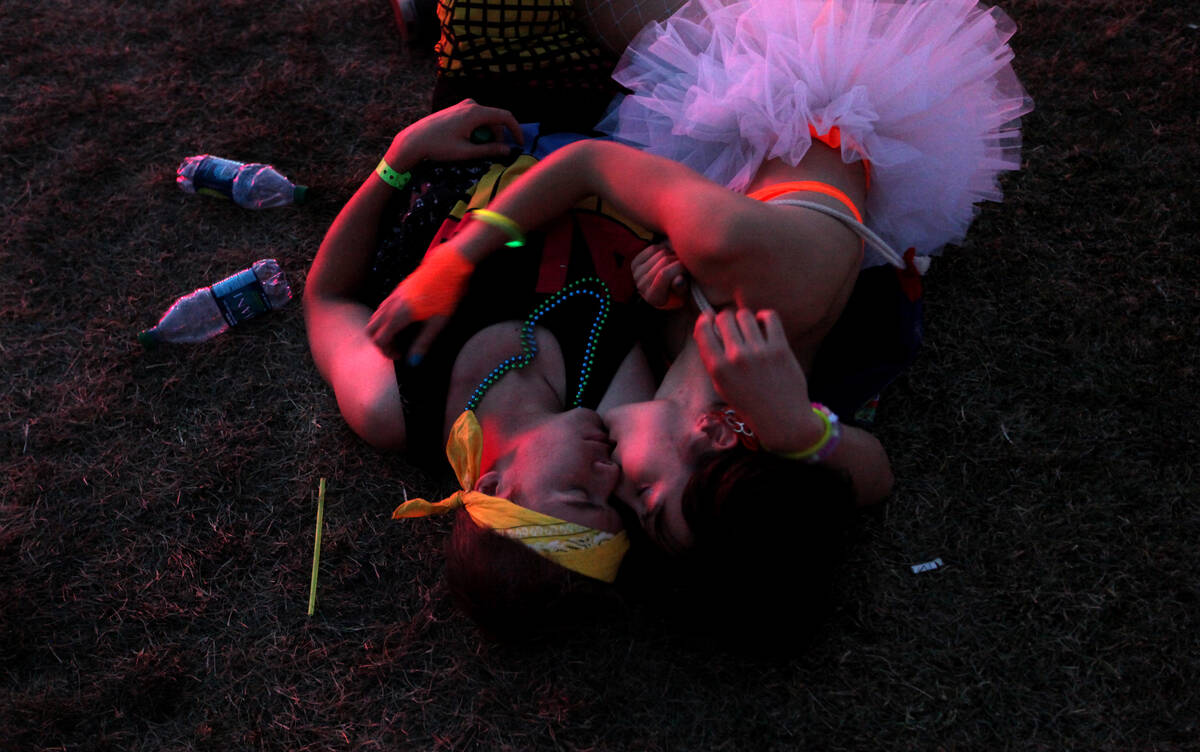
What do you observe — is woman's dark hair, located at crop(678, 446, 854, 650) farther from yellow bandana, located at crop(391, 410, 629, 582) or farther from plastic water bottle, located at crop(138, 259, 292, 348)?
plastic water bottle, located at crop(138, 259, 292, 348)

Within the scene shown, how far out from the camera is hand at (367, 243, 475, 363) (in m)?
2.10

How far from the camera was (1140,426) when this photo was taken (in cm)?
243

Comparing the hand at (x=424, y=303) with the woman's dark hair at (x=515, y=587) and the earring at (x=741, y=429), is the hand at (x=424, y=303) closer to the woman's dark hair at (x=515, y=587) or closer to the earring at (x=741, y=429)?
the woman's dark hair at (x=515, y=587)

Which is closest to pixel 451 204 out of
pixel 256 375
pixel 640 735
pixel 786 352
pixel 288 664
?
pixel 256 375

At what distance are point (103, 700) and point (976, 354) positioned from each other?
9.40 ft

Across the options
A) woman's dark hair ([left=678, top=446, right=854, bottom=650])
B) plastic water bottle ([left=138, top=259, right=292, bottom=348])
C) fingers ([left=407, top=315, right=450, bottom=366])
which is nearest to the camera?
woman's dark hair ([left=678, top=446, right=854, bottom=650])

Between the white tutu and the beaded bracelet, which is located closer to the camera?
the beaded bracelet

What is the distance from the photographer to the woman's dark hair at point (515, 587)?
1.84 meters

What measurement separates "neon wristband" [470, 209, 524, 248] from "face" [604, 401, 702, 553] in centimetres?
62

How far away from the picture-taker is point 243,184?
10.0 ft

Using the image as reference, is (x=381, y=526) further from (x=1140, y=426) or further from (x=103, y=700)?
(x=1140, y=426)

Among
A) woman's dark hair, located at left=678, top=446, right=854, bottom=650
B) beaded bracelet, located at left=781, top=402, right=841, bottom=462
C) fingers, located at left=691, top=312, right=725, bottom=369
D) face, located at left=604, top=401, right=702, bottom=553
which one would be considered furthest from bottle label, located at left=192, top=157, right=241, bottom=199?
beaded bracelet, located at left=781, top=402, right=841, bottom=462

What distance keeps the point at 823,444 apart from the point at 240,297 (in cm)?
209

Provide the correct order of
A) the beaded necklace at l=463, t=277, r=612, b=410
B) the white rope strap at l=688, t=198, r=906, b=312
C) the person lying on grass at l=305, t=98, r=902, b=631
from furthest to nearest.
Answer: the beaded necklace at l=463, t=277, r=612, b=410
the white rope strap at l=688, t=198, r=906, b=312
the person lying on grass at l=305, t=98, r=902, b=631
